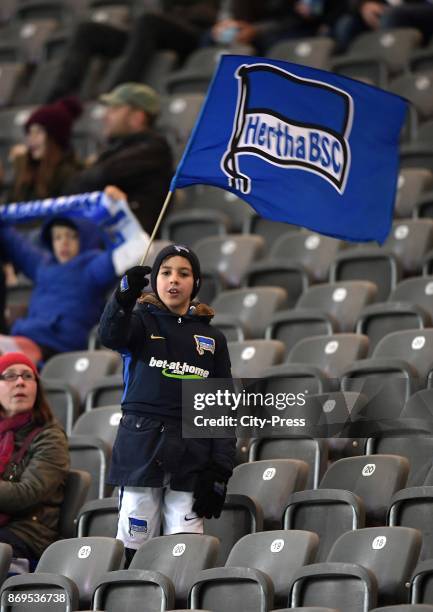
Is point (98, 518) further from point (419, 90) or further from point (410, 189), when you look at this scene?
point (419, 90)

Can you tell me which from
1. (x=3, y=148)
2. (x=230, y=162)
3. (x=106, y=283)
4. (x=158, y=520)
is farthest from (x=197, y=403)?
(x=3, y=148)

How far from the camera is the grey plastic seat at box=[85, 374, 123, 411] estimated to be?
772cm

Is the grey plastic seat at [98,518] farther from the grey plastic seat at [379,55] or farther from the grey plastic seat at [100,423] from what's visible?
the grey plastic seat at [379,55]

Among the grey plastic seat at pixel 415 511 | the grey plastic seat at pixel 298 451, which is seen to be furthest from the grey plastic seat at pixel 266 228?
the grey plastic seat at pixel 415 511

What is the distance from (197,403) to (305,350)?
5.56 feet

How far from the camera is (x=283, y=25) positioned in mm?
11539

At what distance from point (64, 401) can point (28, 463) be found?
129 cm

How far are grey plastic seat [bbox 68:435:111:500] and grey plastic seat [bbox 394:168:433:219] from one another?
291 cm

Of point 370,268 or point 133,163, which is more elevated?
point 133,163

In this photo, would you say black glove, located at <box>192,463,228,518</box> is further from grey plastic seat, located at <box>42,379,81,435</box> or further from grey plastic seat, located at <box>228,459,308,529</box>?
grey plastic seat, located at <box>42,379,81,435</box>

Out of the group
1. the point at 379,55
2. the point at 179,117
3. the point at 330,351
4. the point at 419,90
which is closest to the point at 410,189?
the point at 419,90

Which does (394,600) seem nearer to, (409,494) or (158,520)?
(409,494)

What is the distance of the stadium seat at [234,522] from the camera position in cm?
618

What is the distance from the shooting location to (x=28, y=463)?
21.6 feet
